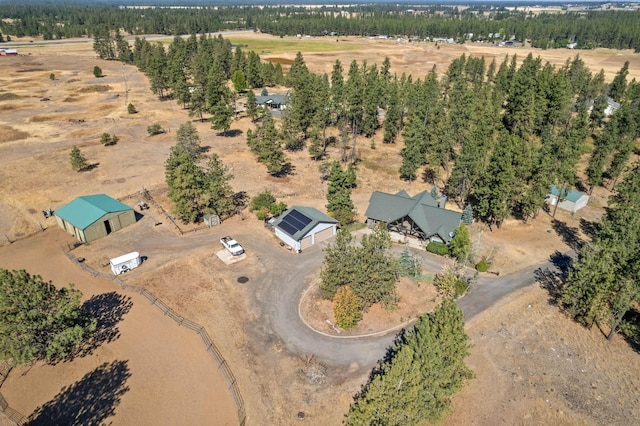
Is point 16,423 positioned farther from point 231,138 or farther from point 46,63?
point 46,63

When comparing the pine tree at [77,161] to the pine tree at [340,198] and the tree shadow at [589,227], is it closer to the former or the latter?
A: the pine tree at [340,198]

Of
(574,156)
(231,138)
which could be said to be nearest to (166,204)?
(231,138)

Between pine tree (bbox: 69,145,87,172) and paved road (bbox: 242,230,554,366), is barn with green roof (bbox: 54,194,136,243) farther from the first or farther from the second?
paved road (bbox: 242,230,554,366)

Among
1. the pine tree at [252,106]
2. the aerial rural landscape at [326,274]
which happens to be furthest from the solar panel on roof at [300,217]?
the pine tree at [252,106]

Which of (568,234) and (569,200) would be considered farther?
(569,200)

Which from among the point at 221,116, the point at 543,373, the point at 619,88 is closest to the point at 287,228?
the point at 543,373

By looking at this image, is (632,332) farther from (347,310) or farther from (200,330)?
(200,330)
